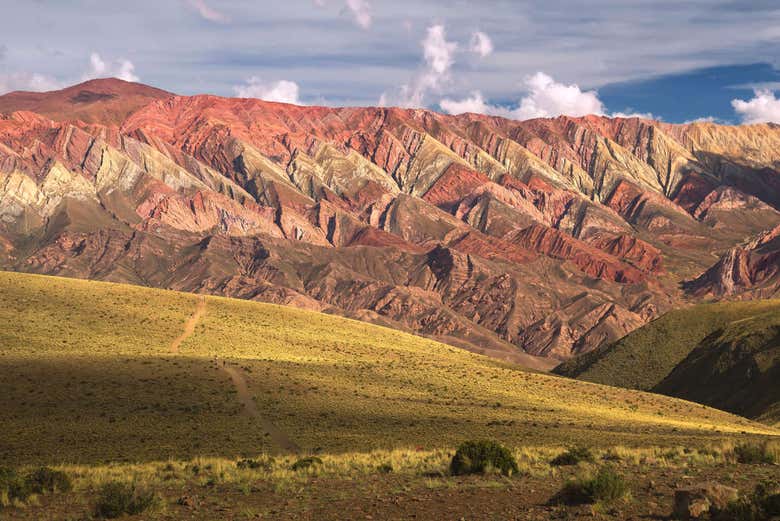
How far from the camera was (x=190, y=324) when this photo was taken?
96625 mm

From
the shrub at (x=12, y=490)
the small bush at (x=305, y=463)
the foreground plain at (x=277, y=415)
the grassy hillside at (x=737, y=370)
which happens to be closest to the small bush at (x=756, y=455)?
the foreground plain at (x=277, y=415)

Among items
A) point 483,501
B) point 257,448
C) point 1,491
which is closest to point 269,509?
point 483,501

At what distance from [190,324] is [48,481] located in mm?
69439

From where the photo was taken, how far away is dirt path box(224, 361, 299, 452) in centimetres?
4512

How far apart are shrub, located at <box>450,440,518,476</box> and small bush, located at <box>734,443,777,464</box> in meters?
7.74

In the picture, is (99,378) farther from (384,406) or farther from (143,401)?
(384,406)

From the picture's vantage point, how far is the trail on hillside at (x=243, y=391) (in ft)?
150

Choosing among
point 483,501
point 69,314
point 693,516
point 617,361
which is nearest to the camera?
point 693,516

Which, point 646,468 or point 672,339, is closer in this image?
point 646,468

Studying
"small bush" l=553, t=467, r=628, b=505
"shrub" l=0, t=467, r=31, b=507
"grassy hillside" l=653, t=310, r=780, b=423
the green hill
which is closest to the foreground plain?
"shrub" l=0, t=467, r=31, b=507

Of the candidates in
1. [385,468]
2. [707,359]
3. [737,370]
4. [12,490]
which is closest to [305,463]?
[385,468]

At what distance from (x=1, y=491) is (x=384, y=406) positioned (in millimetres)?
33712

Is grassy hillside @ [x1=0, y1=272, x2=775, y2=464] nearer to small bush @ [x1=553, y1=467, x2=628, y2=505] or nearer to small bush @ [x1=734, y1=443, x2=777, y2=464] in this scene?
small bush @ [x1=734, y1=443, x2=777, y2=464]

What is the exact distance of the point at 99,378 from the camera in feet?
200
